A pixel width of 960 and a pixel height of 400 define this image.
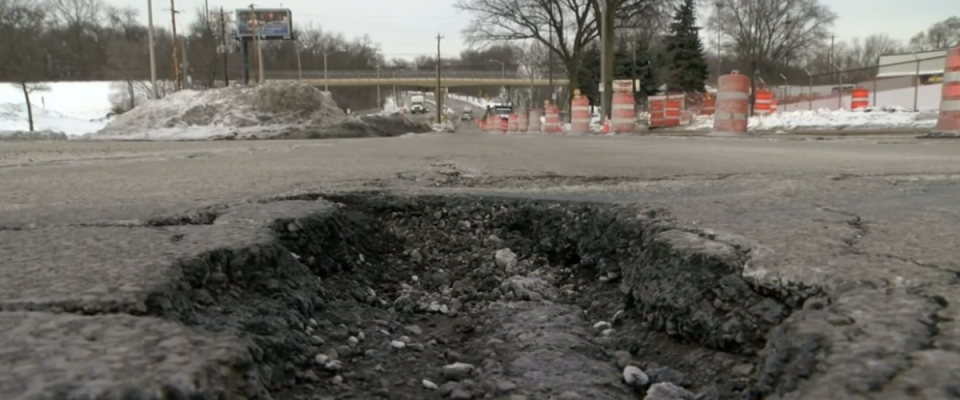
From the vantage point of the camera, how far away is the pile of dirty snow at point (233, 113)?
1479 cm

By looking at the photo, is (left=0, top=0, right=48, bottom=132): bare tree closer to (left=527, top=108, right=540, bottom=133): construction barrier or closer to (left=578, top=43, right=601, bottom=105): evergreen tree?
(left=527, top=108, right=540, bottom=133): construction barrier

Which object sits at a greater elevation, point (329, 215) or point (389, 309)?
point (329, 215)

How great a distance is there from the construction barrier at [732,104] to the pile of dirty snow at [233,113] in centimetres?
859

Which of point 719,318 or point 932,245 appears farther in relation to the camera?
point 932,245

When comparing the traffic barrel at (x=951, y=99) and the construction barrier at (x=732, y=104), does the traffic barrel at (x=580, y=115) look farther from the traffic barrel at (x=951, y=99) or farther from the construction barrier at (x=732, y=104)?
the traffic barrel at (x=951, y=99)

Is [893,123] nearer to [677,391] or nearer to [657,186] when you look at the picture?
[657,186]

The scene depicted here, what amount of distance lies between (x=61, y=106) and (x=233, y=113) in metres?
53.1

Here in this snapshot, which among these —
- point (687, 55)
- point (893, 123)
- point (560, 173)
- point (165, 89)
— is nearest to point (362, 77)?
point (165, 89)

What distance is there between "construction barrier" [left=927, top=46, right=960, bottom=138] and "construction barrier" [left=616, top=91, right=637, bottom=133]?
882 centimetres

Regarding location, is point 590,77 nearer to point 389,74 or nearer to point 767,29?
point 767,29

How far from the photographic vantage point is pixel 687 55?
5378cm

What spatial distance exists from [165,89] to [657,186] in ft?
187

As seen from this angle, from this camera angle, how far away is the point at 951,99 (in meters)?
8.12

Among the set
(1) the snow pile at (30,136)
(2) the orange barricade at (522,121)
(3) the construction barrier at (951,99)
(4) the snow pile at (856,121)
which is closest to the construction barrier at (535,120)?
(2) the orange barricade at (522,121)
